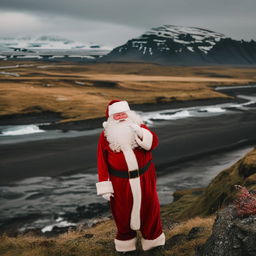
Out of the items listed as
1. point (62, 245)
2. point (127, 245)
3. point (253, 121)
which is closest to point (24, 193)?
point (62, 245)

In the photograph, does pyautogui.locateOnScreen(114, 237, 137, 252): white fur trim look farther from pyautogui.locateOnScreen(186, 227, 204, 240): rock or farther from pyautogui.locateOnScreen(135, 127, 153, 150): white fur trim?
pyautogui.locateOnScreen(135, 127, 153, 150): white fur trim

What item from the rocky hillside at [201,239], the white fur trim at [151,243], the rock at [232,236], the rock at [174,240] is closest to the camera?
the rock at [232,236]

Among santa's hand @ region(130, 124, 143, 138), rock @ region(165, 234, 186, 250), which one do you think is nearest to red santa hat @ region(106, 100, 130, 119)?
santa's hand @ region(130, 124, 143, 138)

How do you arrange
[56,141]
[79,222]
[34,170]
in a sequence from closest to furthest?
[79,222] < [34,170] < [56,141]

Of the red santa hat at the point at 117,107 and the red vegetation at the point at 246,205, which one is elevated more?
the red santa hat at the point at 117,107

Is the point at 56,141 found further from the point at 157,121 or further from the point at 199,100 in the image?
the point at 199,100

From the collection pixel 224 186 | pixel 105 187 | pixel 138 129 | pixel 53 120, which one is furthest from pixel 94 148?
pixel 138 129

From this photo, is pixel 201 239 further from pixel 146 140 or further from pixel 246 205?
pixel 146 140

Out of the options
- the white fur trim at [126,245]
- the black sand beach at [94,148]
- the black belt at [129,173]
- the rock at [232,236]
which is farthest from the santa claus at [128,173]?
the black sand beach at [94,148]

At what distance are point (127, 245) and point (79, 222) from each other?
34.9 ft

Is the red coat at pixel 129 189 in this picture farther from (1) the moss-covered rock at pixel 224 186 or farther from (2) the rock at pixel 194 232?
(1) the moss-covered rock at pixel 224 186

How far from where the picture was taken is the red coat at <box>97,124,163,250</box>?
5.90 meters

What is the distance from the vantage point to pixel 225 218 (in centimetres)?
534

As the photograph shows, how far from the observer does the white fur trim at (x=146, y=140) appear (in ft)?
19.2
